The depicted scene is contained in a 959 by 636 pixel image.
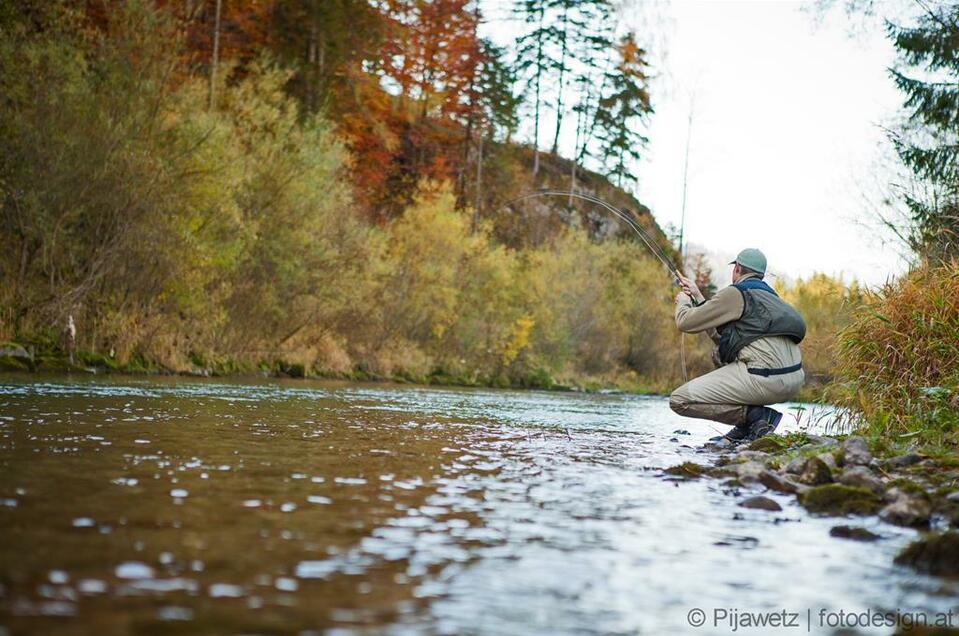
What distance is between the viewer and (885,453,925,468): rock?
21.6ft

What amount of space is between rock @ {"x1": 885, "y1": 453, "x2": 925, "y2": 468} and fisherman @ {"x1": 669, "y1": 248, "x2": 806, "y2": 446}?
188 centimetres

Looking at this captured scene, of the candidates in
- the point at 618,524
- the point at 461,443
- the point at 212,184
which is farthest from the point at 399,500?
the point at 212,184

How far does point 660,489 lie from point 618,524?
138cm

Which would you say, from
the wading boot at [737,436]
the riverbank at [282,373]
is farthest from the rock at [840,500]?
the riverbank at [282,373]

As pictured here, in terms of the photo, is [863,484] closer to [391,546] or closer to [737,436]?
[391,546]

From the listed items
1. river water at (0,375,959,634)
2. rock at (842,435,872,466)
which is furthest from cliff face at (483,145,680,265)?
river water at (0,375,959,634)

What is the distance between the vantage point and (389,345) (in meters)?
28.5

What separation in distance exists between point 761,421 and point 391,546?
623 cm

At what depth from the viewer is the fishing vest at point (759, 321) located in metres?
8.42

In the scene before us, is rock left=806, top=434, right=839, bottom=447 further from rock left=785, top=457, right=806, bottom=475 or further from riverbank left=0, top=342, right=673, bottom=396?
riverbank left=0, top=342, right=673, bottom=396

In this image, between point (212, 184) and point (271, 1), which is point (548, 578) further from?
point (271, 1)

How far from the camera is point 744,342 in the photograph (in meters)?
8.57

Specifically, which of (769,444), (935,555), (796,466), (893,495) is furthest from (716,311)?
(935,555)

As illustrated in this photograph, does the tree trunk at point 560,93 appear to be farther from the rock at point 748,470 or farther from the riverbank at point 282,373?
the rock at point 748,470
